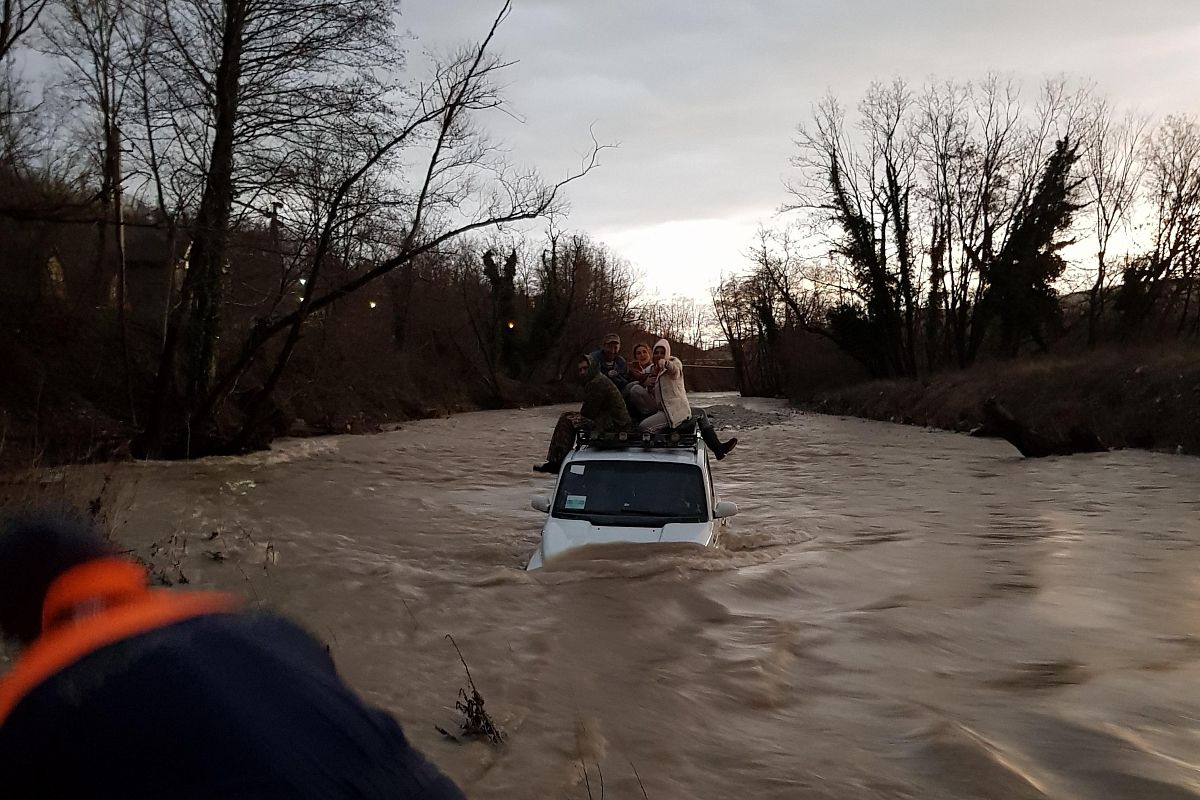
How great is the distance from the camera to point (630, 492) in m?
8.50

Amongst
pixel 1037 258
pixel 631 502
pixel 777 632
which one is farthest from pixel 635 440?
pixel 1037 258

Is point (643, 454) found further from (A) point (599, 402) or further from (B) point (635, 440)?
(A) point (599, 402)

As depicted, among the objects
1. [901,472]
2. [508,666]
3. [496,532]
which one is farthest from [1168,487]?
[508,666]

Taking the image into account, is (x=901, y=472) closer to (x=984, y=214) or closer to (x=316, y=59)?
(x=316, y=59)

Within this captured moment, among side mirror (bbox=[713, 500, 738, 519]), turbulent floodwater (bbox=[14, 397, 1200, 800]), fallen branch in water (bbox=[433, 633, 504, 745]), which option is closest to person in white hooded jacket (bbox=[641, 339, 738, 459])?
turbulent floodwater (bbox=[14, 397, 1200, 800])

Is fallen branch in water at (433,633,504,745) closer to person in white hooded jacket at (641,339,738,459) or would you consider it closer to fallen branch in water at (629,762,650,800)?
fallen branch in water at (629,762,650,800)

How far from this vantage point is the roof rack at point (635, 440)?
8.98 metres

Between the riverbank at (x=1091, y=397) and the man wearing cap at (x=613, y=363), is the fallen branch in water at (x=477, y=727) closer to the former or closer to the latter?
the man wearing cap at (x=613, y=363)

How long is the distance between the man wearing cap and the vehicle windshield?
3160mm

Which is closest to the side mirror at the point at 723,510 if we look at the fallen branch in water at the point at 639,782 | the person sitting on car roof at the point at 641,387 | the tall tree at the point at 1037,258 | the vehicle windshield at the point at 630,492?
the vehicle windshield at the point at 630,492

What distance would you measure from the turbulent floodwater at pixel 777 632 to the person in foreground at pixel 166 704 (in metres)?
3.11

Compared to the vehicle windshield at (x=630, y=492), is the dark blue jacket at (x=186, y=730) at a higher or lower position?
higher

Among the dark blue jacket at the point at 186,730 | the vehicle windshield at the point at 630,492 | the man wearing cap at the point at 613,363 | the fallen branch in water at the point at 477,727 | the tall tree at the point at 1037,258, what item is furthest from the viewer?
the tall tree at the point at 1037,258

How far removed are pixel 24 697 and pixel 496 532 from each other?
35.7ft
